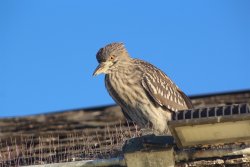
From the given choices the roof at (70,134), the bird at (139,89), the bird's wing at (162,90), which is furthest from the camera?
the bird's wing at (162,90)

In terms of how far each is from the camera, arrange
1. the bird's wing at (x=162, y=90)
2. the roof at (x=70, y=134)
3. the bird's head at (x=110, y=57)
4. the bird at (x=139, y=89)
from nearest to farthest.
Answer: the roof at (x=70, y=134), the bird at (x=139, y=89), the bird's wing at (x=162, y=90), the bird's head at (x=110, y=57)

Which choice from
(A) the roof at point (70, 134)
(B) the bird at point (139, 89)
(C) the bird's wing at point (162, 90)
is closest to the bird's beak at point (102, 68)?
(B) the bird at point (139, 89)

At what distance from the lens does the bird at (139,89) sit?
7914 mm

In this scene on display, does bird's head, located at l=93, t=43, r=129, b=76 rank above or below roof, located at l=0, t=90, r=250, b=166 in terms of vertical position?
above

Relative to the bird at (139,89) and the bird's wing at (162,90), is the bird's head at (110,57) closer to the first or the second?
the bird at (139,89)

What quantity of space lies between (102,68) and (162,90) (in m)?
0.60

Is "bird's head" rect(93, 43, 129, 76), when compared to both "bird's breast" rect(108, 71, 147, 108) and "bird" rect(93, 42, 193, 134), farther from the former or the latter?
"bird's breast" rect(108, 71, 147, 108)

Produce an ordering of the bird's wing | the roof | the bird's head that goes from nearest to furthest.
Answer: the roof
the bird's wing
the bird's head

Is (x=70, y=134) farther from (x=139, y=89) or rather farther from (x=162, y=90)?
(x=162, y=90)

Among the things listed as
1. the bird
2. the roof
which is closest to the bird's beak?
the bird

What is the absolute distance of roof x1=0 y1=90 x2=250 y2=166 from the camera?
23.4 ft

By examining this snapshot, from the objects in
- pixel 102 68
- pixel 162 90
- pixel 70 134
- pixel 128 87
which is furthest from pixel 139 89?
pixel 70 134

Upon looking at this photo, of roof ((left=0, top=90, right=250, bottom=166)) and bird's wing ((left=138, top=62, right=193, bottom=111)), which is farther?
bird's wing ((left=138, top=62, right=193, bottom=111))

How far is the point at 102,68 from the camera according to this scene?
820cm
